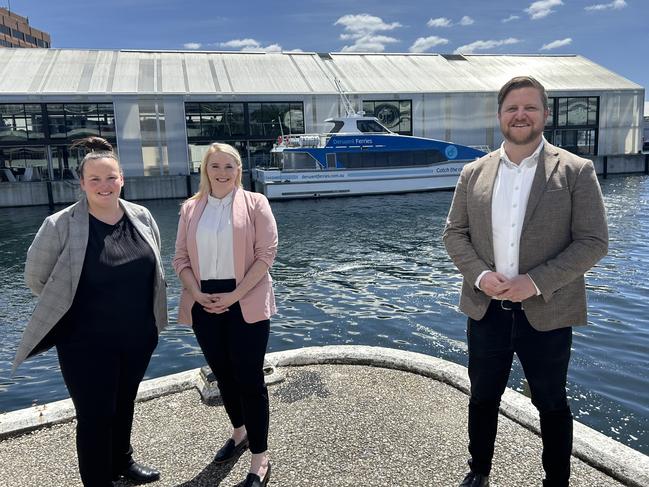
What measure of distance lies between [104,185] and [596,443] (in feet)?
10.4

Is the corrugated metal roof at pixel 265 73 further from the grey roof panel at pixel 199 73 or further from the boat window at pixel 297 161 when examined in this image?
the boat window at pixel 297 161

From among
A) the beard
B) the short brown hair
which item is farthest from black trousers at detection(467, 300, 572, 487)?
the short brown hair

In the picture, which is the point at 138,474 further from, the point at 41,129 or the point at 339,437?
the point at 41,129

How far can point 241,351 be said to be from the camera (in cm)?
292

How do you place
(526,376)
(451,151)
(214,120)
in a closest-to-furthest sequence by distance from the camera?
1. (526,376)
2. (451,151)
3. (214,120)

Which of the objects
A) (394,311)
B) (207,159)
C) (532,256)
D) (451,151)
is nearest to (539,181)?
(532,256)

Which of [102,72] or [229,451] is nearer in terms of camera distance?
[229,451]

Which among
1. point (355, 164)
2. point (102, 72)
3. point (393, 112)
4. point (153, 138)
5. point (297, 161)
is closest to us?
point (297, 161)

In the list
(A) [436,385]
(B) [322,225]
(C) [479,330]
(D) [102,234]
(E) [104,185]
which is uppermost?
(E) [104,185]

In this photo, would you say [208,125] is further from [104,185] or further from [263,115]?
[104,185]

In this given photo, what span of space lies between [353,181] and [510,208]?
80.8 feet

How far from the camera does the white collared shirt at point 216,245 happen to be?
2965mm

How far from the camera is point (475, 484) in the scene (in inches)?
110

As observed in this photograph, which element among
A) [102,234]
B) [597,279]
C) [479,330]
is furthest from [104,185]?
[597,279]
